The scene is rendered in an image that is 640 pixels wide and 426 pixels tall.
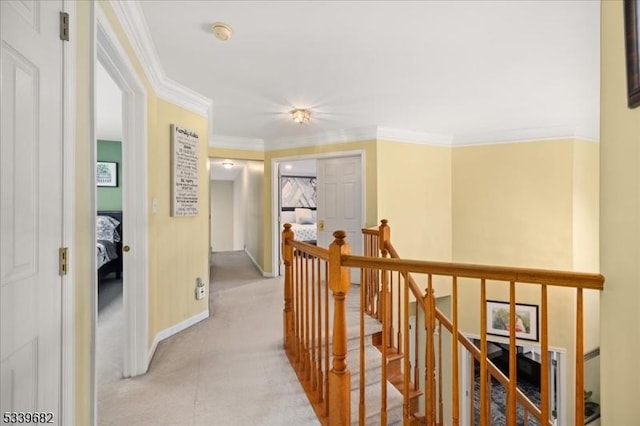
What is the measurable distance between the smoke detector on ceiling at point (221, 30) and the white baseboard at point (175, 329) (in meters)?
2.20

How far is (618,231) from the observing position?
967 millimetres

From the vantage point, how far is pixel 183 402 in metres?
1.82

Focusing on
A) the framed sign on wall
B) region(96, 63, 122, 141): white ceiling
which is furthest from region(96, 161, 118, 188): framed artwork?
the framed sign on wall

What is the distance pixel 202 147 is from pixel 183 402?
2246 mm

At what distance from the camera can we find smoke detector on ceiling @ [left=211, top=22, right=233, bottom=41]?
1860 mm

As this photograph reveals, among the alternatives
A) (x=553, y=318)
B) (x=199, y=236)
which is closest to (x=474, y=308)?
(x=553, y=318)

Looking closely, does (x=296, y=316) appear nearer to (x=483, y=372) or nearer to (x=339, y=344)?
(x=339, y=344)

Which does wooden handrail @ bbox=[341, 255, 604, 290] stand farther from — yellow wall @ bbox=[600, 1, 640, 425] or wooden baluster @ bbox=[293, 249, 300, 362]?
wooden baluster @ bbox=[293, 249, 300, 362]

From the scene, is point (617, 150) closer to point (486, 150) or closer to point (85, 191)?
point (85, 191)

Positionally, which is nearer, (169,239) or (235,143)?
(169,239)

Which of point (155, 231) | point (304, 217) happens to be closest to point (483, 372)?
point (155, 231)

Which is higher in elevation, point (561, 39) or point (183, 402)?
point (561, 39)

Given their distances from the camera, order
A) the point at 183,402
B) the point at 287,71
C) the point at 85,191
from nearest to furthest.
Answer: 1. the point at 85,191
2. the point at 183,402
3. the point at 287,71

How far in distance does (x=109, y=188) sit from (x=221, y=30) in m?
4.21
